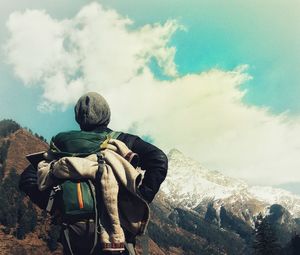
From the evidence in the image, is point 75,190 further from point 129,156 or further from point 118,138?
point 118,138

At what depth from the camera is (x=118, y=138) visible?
554cm

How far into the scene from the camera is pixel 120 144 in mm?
5348

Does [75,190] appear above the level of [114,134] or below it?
below

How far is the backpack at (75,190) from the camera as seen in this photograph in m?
5.04

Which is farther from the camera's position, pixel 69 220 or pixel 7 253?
pixel 7 253

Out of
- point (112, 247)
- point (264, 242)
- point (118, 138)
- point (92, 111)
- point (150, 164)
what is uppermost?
point (264, 242)

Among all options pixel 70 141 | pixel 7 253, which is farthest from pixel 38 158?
pixel 7 253

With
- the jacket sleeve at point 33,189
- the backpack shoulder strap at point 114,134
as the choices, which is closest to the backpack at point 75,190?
the backpack shoulder strap at point 114,134

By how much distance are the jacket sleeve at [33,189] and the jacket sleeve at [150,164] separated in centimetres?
104

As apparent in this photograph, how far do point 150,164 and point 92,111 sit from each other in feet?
2.89

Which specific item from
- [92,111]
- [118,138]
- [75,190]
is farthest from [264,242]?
[75,190]

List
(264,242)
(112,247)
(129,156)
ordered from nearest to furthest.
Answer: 1. (112,247)
2. (129,156)
3. (264,242)

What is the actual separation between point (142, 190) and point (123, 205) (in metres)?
0.25

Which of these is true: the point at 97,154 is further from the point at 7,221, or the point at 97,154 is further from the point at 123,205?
the point at 7,221
